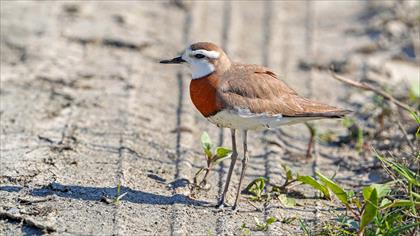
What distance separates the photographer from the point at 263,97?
566 centimetres

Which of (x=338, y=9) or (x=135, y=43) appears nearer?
(x=135, y=43)

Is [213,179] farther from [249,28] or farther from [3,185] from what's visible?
[249,28]

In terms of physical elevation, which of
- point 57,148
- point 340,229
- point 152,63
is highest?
point 152,63

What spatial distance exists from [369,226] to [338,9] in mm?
5759

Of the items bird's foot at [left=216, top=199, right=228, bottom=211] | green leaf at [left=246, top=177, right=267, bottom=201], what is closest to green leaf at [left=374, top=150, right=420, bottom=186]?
green leaf at [left=246, top=177, right=267, bottom=201]

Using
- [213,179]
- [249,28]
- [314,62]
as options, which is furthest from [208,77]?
[249,28]

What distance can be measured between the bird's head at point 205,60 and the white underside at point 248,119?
13.7 inches

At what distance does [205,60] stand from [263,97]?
474mm

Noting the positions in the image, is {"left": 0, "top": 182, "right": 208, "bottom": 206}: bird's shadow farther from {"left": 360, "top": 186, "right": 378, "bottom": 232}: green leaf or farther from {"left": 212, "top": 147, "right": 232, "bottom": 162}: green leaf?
{"left": 360, "top": 186, "right": 378, "bottom": 232}: green leaf

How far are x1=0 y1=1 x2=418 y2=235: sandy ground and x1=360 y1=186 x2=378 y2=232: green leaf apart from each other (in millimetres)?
534

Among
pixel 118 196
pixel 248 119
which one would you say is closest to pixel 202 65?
pixel 248 119

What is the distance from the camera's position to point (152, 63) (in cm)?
849

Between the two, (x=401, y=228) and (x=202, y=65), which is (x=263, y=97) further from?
(x=401, y=228)

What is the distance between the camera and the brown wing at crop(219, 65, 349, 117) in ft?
18.2
